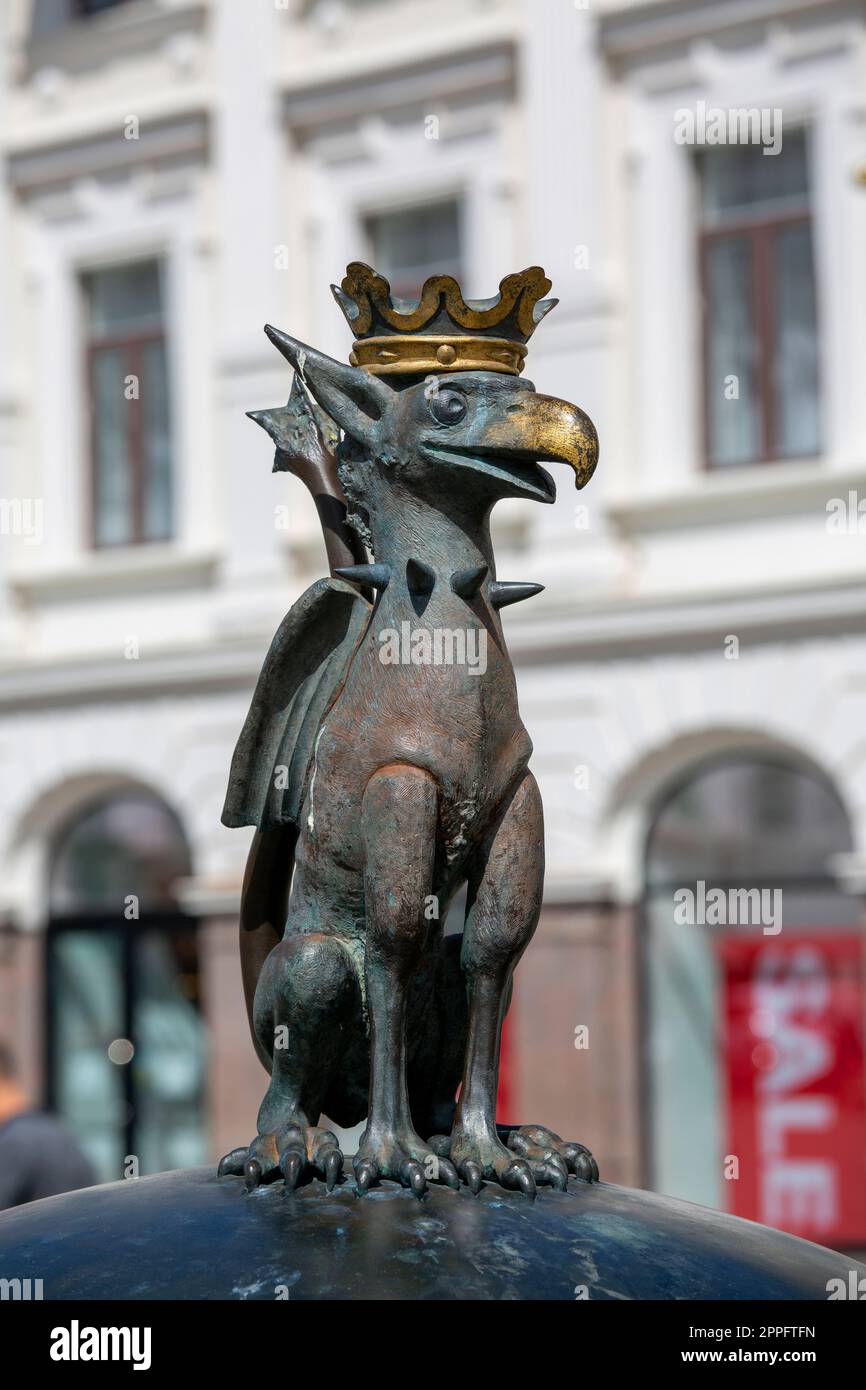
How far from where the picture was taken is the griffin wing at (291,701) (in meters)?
4.35

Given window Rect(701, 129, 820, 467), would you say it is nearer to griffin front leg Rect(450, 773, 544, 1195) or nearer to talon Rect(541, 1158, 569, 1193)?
griffin front leg Rect(450, 773, 544, 1195)

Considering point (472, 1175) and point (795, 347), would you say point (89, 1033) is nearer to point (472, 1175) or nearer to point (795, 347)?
point (795, 347)

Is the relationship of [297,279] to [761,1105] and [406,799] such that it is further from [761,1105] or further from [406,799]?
[406,799]

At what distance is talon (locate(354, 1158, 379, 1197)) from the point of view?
12.5 ft

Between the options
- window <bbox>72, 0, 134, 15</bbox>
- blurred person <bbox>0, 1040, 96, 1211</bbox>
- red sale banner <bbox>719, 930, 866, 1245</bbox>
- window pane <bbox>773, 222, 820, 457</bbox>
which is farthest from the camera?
window <bbox>72, 0, 134, 15</bbox>

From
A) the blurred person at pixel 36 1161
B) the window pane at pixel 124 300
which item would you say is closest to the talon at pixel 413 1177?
the blurred person at pixel 36 1161

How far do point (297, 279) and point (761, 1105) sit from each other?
5.86m

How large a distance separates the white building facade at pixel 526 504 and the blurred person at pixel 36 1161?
6651 mm

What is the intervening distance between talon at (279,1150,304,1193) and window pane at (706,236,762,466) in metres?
10.5

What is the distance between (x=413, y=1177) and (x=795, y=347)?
10.7m

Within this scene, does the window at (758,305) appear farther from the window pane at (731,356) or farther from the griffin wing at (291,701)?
the griffin wing at (291,701)

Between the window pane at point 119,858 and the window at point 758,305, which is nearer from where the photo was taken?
the window at point 758,305

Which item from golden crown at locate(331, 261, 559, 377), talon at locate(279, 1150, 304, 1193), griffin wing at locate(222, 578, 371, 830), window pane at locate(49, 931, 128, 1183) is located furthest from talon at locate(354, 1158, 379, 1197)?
window pane at locate(49, 931, 128, 1183)
